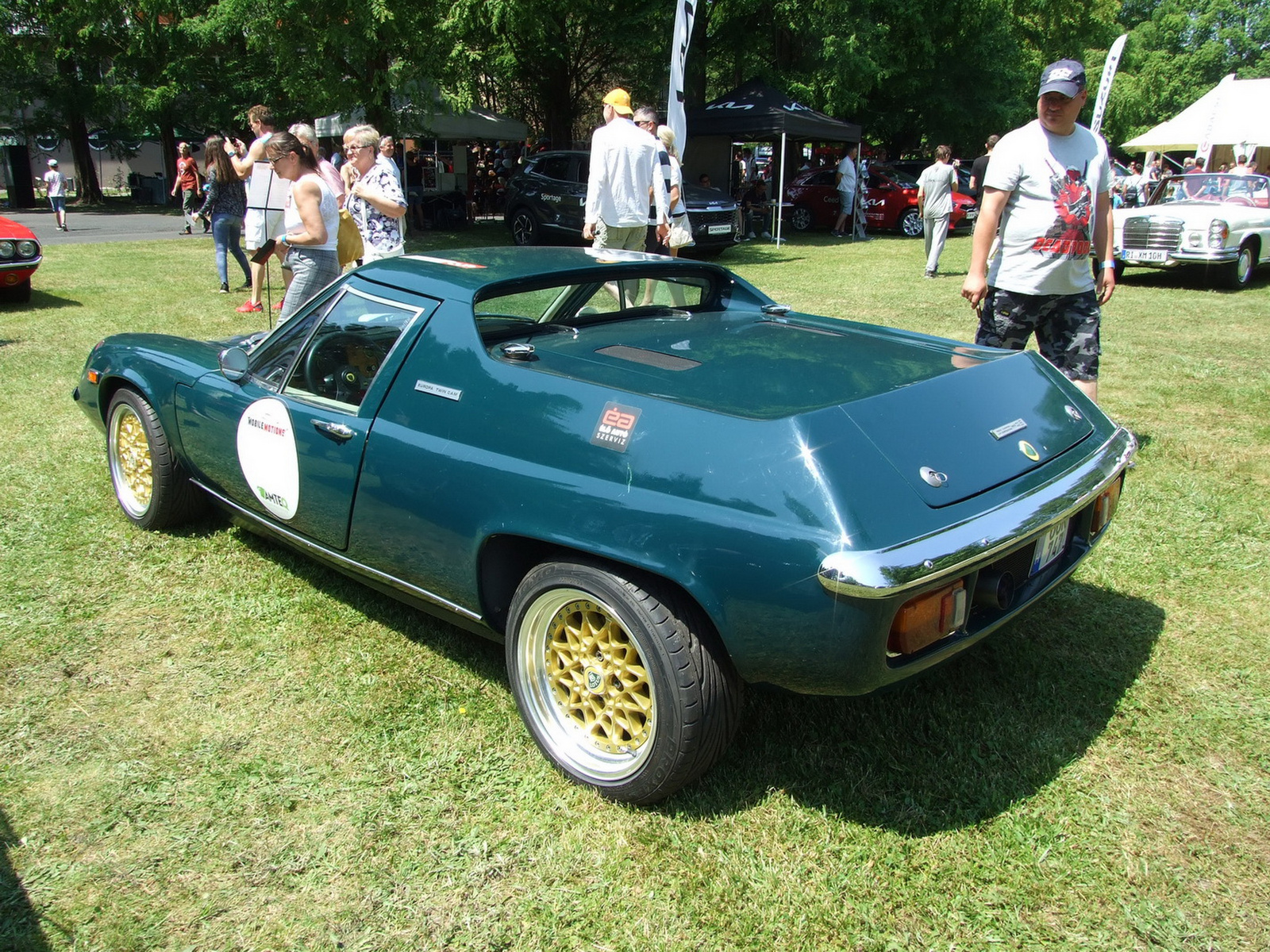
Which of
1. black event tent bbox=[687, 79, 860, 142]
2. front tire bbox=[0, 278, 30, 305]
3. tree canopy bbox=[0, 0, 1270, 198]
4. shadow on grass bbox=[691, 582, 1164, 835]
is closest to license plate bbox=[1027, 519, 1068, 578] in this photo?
shadow on grass bbox=[691, 582, 1164, 835]

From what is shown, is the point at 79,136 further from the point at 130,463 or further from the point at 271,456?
the point at 271,456

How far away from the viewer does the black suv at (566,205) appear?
15734 mm

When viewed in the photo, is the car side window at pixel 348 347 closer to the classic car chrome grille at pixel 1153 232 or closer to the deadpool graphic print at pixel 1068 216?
the deadpool graphic print at pixel 1068 216

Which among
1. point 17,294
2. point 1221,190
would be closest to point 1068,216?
point 17,294

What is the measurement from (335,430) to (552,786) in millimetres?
1324

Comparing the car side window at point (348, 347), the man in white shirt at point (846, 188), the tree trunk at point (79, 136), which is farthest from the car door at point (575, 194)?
the tree trunk at point (79, 136)

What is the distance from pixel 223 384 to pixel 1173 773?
11.3ft

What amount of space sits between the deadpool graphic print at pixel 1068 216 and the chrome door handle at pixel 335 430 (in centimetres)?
326

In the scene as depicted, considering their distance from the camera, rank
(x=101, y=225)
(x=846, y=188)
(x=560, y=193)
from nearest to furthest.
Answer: (x=560, y=193) → (x=846, y=188) → (x=101, y=225)

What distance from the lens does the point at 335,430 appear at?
3123 mm

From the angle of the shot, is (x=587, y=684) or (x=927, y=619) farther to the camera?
(x=587, y=684)

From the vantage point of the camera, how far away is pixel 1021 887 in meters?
2.28

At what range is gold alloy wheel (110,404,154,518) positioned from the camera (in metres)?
4.31

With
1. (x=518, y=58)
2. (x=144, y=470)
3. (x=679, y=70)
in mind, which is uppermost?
(x=518, y=58)
